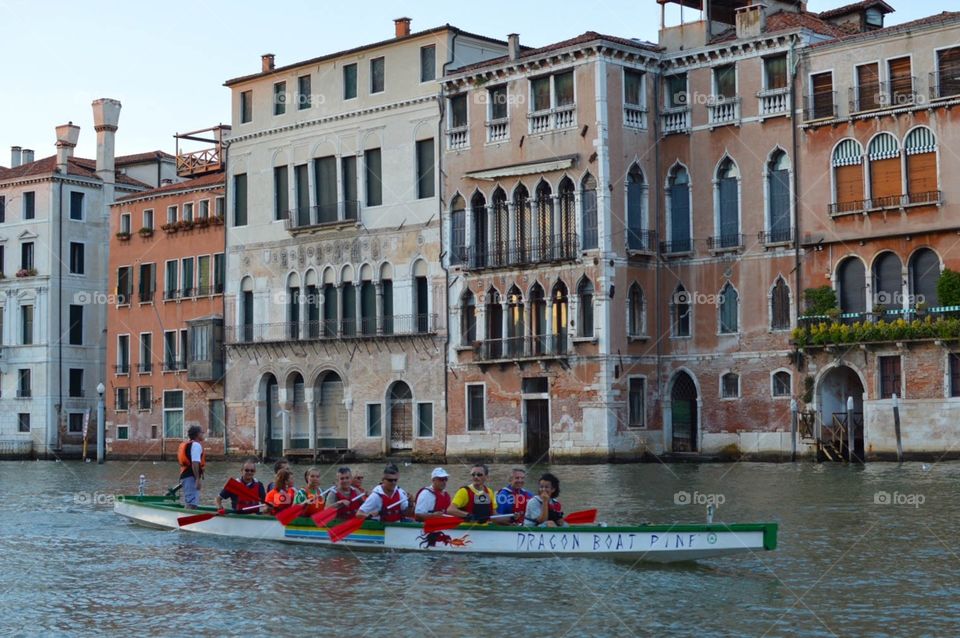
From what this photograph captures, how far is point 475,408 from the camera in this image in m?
49.0

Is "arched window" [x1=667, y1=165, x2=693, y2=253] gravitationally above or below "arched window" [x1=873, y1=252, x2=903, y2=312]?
above

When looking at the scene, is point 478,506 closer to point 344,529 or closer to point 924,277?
point 344,529

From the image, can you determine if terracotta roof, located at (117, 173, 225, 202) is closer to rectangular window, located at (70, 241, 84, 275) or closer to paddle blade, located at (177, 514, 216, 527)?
rectangular window, located at (70, 241, 84, 275)

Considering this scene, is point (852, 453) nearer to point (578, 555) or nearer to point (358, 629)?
point (578, 555)

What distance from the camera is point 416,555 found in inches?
895

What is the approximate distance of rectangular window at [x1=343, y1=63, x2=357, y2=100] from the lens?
5325 cm

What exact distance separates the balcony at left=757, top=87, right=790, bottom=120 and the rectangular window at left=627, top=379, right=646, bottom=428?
829 centimetres

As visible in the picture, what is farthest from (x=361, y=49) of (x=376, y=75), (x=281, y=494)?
(x=281, y=494)

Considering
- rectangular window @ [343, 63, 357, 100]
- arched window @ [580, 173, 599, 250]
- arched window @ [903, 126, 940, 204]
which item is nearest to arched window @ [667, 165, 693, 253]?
arched window @ [580, 173, 599, 250]

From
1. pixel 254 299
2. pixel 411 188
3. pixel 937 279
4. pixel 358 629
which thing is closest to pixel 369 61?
pixel 411 188

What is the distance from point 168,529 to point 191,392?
105 ft

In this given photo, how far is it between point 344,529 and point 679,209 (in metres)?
25.0

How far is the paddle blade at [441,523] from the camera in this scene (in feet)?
72.5

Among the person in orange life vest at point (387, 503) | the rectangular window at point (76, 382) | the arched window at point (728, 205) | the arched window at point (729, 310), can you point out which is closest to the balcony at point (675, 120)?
the arched window at point (728, 205)
